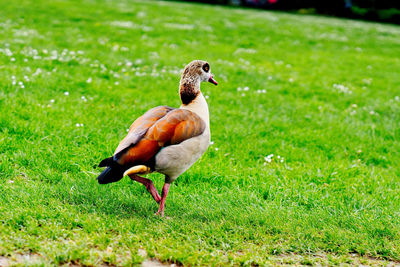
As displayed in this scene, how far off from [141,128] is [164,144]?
11.9 inches

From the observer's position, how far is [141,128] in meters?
3.88

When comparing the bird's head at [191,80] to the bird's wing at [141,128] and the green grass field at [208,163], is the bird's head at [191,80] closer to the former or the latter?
the bird's wing at [141,128]

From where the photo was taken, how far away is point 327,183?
5320mm

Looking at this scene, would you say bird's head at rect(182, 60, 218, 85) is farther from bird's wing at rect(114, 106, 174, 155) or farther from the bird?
bird's wing at rect(114, 106, 174, 155)

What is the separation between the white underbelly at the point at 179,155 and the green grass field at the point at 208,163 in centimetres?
56

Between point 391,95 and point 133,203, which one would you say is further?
point 391,95

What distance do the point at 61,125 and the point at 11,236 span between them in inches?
109

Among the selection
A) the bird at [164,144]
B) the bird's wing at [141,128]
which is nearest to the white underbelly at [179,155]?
the bird at [164,144]

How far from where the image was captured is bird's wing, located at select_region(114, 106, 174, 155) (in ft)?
12.2

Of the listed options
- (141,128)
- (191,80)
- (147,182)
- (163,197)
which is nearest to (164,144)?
(141,128)

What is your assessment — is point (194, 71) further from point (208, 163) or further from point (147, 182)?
point (208, 163)

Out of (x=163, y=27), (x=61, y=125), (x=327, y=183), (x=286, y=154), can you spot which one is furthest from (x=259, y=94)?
(x=163, y=27)

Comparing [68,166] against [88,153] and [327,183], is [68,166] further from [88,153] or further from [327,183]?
[327,183]

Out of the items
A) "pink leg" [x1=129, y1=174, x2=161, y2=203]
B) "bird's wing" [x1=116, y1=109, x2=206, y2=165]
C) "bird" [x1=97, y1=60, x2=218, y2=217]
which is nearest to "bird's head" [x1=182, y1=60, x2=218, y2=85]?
"bird" [x1=97, y1=60, x2=218, y2=217]
